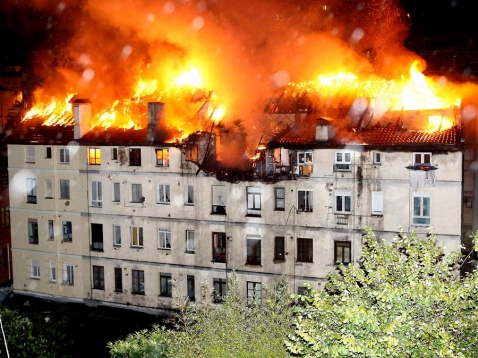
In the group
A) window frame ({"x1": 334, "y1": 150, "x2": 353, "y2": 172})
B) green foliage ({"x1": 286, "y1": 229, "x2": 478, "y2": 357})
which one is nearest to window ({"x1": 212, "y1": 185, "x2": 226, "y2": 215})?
window frame ({"x1": 334, "y1": 150, "x2": 353, "y2": 172})

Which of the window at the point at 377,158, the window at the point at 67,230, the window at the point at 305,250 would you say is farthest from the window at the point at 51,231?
the window at the point at 377,158

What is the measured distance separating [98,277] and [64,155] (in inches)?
327

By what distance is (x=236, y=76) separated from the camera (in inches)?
2005

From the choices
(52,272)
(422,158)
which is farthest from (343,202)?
(52,272)

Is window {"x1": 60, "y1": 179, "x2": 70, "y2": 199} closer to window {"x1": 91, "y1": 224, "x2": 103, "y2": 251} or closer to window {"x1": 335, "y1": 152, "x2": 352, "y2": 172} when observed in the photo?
window {"x1": 91, "y1": 224, "x2": 103, "y2": 251}

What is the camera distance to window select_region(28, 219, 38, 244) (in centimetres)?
4341

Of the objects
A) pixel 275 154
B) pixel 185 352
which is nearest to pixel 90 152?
pixel 275 154

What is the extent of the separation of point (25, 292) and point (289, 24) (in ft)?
100

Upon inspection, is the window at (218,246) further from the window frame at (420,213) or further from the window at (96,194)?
the window frame at (420,213)

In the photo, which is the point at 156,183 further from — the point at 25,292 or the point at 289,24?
the point at 289,24

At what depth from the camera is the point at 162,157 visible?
39156 millimetres

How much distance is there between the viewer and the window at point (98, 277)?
1628 inches

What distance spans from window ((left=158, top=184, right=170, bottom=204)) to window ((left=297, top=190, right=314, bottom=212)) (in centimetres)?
829

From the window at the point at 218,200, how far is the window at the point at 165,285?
205 inches
